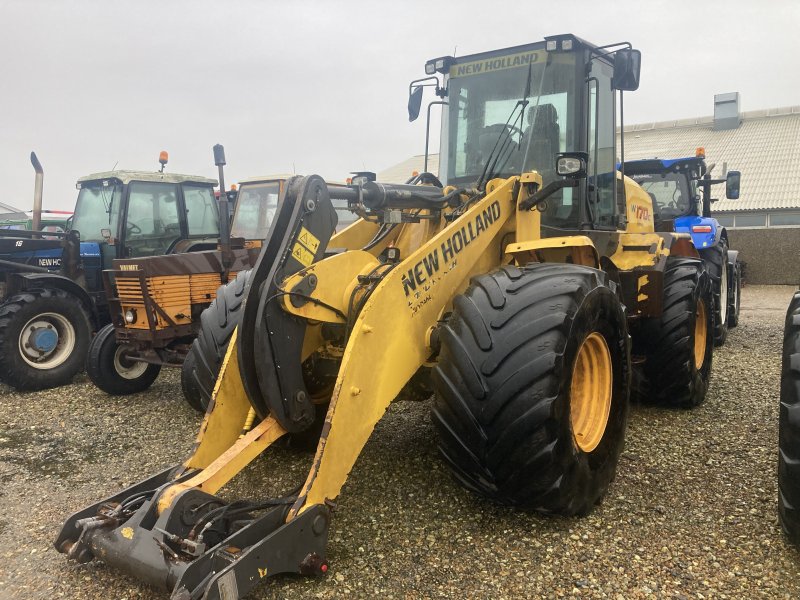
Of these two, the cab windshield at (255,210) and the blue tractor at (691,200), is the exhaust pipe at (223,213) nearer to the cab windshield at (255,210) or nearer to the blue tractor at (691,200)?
the cab windshield at (255,210)

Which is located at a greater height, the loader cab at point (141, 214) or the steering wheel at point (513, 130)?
the steering wheel at point (513, 130)

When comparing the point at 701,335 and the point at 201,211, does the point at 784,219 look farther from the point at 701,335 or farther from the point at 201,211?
the point at 201,211

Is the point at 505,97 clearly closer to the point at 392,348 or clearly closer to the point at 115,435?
the point at 392,348

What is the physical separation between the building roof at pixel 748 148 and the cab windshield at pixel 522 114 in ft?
57.5

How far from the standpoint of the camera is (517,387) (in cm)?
287

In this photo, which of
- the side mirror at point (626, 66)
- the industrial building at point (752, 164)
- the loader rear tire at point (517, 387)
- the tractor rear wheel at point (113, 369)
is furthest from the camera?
the industrial building at point (752, 164)

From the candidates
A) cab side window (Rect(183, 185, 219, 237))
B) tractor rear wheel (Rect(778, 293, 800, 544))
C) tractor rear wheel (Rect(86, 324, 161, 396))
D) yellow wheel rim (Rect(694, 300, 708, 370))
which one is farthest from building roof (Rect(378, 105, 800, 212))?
tractor rear wheel (Rect(778, 293, 800, 544))

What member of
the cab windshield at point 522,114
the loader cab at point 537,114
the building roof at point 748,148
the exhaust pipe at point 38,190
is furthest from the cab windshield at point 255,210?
the building roof at point 748,148

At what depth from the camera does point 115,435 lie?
5.22m

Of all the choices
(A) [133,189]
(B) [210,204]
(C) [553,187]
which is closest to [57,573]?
(C) [553,187]

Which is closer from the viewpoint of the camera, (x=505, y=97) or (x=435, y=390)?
(x=435, y=390)

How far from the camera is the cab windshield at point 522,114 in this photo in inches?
176

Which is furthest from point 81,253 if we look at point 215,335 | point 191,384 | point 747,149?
point 747,149

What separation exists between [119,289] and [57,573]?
4142 millimetres
